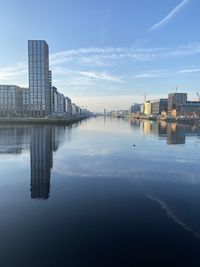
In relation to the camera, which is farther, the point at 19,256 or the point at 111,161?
the point at 111,161

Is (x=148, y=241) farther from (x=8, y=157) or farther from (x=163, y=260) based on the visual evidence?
(x=8, y=157)

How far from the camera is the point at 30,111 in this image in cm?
19512

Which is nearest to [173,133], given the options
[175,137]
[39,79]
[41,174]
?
[175,137]

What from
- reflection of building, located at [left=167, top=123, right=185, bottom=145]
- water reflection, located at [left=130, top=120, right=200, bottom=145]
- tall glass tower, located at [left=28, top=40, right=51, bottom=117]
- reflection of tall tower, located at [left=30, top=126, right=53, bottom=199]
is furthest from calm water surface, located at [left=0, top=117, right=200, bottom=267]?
tall glass tower, located at [left=28, top=40, right=51, bottom=117]

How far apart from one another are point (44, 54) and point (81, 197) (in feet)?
563

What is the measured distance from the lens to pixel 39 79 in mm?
184750

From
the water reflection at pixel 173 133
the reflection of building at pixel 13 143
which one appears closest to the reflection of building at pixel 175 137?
the water reflection at pixel 173 133

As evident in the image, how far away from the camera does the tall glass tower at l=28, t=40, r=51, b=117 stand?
180m

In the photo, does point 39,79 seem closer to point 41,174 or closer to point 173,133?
point 173,133

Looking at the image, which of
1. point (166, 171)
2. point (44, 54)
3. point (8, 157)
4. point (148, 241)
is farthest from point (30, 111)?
point (148, 241)

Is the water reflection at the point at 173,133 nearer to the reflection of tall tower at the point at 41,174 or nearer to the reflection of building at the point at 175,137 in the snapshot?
the reflection of building at the point at 175,137

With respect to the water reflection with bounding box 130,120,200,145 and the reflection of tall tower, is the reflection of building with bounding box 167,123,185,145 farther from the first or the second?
the reflection of tall tower

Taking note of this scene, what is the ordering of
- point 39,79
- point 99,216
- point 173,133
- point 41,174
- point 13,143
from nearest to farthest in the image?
1. point 99,216
2. point 41,174
3. point 13,143
4. point 173,133
5. point 39,79

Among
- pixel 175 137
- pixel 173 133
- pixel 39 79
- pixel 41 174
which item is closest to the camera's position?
pixel 41 174
